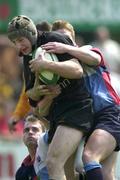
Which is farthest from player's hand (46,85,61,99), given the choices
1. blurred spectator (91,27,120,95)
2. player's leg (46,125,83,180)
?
blurred spectator (91,27,120,95)

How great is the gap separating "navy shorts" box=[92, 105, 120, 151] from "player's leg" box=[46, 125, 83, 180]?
0.69 feet

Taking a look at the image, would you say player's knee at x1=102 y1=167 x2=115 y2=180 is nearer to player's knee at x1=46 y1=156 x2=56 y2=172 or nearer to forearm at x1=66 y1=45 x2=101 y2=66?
player's knee at x1=46 y1=156 x2=56 y2=172

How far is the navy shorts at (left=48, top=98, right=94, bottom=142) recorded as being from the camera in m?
9.69

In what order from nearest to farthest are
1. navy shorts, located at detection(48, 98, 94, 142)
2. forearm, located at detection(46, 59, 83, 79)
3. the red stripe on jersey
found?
forearm, located at detection(46, 59, 83, 79) → navy shorts, located at detection(48, 98, 94, 142) → the red stripe on jersey

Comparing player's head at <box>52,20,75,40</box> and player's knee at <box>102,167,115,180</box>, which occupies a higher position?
player's head at <box>52,20,75,40</box>

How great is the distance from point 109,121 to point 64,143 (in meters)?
0.48

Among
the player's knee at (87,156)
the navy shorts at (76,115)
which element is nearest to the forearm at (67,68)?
the navy shorts at (76,115)

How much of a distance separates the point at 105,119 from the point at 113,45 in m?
8.23

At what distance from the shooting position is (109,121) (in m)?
9.78

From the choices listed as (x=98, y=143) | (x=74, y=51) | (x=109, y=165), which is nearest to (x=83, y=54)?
(x=74, y=51)

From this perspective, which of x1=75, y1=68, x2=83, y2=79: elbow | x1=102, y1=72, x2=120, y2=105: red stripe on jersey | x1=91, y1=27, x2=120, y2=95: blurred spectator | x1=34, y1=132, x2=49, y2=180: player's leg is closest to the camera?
x1=75, y1=68, x2=83, y2=79: elbow

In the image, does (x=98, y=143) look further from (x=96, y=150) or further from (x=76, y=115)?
(x=76, y=115)

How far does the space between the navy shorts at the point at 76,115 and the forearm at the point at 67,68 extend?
0.97 feet

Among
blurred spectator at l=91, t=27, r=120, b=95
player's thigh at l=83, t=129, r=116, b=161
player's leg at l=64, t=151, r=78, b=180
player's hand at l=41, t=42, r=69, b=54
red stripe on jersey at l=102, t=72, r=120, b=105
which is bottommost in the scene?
blurred spectator at l=91, t=27, r=120, b=95
